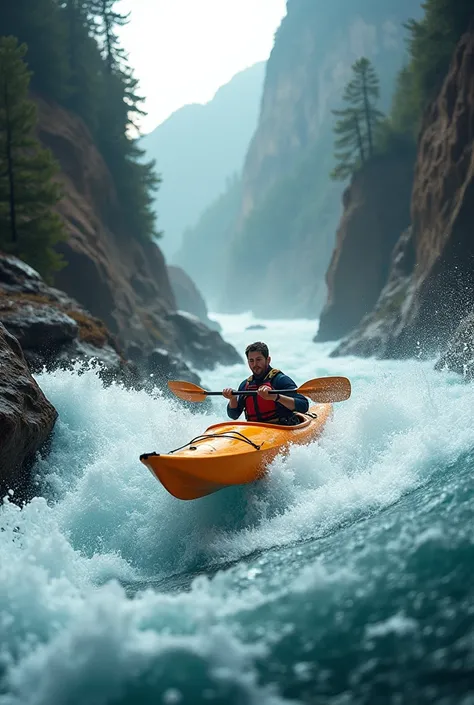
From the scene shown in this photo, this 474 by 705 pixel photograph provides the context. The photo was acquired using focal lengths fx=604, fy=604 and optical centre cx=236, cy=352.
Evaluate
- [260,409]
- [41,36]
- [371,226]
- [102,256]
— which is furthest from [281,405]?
[371,226]

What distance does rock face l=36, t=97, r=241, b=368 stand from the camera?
17.2 meters

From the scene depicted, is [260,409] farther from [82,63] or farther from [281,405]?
[82,63]

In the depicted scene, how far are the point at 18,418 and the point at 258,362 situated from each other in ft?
7.24

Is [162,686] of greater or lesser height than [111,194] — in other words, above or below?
below

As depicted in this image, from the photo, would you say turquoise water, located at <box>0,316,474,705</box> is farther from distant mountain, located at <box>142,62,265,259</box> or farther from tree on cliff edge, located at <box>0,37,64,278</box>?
distant mountain, located at <box>142,62,265,259</box>

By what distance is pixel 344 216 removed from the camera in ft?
89.1

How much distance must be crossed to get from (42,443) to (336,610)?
3.65 meters

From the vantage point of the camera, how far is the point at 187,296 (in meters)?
48.1

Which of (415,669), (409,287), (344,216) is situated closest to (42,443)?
(415,669)

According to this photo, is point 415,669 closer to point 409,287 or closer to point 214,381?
point 214,381

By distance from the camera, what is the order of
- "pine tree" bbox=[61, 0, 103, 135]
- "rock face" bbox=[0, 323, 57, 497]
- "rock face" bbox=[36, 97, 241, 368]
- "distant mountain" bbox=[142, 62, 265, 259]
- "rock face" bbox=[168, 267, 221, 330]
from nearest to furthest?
"rock face" bbox=[0, 323, 57, 497] → "rock face" bbox=[36, 97, 241, 368] → "pine tree" bbox=[61, 0, 103, 135] → "rock face" bbox=[168, 267, 221, 330] → "distant mountain" bbox=[142, 62, 265, 259]

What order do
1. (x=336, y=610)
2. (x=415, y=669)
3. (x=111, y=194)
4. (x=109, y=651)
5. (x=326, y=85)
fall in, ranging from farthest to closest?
(x=326, y=85) → (x=111, y=194) → (x=336, y=610) → (x=109, y=651) → (x=415, y=669)

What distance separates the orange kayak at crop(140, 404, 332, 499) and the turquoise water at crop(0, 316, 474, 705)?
7.1 inches

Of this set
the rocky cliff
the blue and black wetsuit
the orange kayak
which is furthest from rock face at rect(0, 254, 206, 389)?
the rocky cliff
